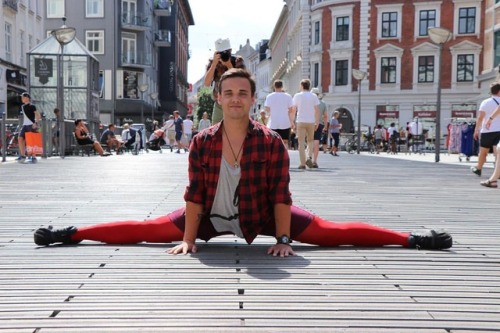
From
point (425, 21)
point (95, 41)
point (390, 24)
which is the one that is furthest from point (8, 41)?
point (425, 21)

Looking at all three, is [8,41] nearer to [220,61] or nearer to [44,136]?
[44,136]

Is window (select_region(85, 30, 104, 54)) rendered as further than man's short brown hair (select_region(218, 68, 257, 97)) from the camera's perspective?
Yes

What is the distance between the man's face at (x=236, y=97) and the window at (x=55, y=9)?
51257mm

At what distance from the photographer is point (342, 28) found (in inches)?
2178

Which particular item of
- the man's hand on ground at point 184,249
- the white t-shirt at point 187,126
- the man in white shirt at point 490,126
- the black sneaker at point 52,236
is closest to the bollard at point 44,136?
the white t-shirt at point 187,126

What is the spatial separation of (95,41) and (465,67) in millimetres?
29305

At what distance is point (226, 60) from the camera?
26.6 feet

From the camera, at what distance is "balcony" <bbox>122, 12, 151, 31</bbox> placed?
2069 inches

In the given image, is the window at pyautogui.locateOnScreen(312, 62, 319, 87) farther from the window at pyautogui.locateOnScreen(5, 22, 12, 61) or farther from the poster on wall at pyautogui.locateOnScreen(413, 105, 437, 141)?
the window at pyautogui.locateOnScreen(5, 22, 12, 61)

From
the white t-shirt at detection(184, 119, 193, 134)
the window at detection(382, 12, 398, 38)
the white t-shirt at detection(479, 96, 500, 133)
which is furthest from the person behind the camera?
the window at detection(382, 12, 398, 38)

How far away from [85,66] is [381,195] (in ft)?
61.6

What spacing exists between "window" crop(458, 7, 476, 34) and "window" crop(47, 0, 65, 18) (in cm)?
3140

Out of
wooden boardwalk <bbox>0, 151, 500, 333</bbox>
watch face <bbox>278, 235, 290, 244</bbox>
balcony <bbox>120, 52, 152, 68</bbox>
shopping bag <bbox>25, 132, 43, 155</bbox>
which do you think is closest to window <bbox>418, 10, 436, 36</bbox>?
balcony <bbox>120, 52, 152, 68</bbox>

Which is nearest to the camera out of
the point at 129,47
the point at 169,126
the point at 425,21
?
the point at 169,126
